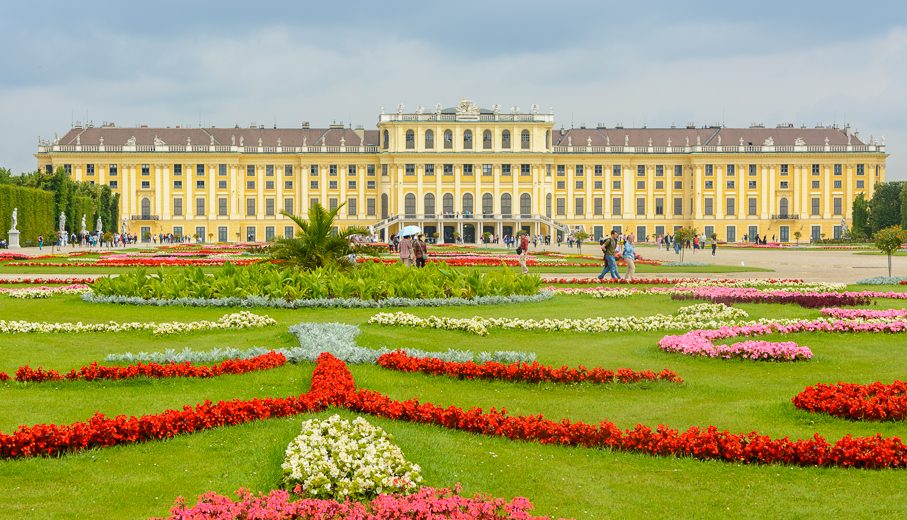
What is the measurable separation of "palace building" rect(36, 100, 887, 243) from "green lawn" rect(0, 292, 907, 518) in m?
74.9

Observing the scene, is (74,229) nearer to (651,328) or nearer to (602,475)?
(651,328)

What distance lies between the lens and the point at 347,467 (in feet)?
19.4

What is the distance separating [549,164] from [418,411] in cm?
8377

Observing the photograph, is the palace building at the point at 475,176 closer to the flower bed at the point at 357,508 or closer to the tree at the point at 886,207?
the tree at the point at 886,207

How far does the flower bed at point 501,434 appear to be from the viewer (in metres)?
6.41

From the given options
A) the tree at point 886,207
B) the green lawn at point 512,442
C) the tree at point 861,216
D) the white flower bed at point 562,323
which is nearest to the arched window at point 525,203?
the tree at point 861,216

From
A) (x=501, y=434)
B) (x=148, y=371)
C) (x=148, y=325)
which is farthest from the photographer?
(x=148, y=325)

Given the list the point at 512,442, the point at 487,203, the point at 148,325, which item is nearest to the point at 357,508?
the point at 512,442

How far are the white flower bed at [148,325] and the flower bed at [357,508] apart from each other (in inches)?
319

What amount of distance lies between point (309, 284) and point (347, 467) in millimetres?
11131

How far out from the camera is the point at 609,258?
24453 mm

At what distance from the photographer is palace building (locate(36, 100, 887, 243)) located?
88.8 m

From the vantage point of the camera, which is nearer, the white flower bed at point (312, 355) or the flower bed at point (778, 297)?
the white flower bed at point (312, 355)

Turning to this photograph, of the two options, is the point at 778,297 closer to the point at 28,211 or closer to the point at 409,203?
the point at 28,211
